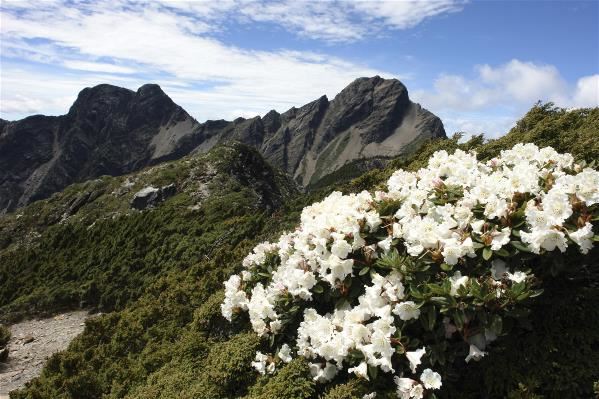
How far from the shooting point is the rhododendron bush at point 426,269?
4.33m

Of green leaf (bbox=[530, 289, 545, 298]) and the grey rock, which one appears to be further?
the grey rock

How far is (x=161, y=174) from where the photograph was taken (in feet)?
123

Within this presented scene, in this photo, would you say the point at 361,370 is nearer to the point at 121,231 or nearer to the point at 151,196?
the point at 121,231

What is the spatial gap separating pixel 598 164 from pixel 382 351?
395cm

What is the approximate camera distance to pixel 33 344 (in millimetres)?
16250

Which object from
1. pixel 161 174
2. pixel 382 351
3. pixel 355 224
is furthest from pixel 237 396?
pixel 161 174

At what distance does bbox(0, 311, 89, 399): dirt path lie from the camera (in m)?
13.7

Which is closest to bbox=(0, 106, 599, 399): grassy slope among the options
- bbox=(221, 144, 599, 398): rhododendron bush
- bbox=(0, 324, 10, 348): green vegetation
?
bbox=(221, 144, 599, 398): rhododendron bush

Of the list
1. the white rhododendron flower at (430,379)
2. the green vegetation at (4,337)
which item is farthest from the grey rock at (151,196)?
the white rhododendron flower at (430,379)

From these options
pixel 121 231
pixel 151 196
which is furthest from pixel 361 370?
pixel 151 196

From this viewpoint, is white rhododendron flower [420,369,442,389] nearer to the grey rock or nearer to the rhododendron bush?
the rhododendron bush

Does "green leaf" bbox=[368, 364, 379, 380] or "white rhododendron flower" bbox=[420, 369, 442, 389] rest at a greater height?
"white rhododendron flower" bbox=[420, 369, 442, 389]

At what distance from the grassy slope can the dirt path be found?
1.33 meters

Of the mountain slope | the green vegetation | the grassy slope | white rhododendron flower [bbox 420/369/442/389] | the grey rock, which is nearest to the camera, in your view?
white rhododendron flower [bbox 420/369/442/389]
